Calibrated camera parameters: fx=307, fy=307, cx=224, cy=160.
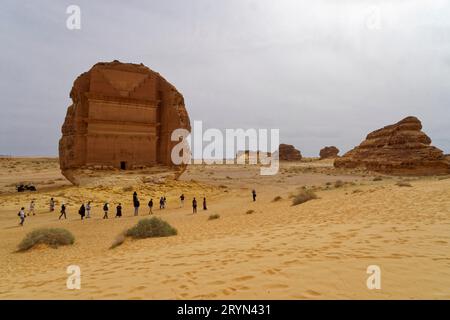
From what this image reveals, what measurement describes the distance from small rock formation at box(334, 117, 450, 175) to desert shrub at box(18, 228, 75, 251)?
51.0 meters

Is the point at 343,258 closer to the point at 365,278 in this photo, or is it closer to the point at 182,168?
the point at 365,278

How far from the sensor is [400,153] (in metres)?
52.8

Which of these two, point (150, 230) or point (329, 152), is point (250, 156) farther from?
point (150, 230)

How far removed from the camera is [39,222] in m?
17.6

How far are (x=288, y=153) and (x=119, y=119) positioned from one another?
95225 millimetres

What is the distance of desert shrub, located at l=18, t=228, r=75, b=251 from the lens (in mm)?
11656

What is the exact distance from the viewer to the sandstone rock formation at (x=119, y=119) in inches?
1115
